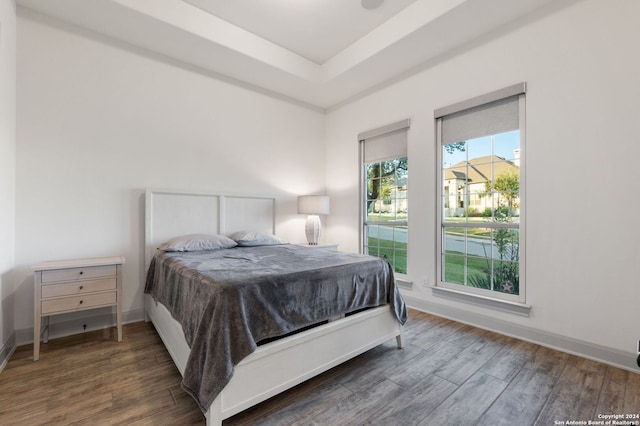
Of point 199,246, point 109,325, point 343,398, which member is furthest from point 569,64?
point 109,325

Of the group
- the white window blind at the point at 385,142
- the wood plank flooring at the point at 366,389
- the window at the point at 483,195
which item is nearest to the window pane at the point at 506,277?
the window at the point at 483,195

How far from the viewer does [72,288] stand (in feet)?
7.22

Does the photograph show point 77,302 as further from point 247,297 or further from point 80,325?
point 247,297

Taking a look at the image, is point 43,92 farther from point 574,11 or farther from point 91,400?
point 574,11

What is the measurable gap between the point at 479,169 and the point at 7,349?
4313 mm

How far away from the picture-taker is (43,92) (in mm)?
2490

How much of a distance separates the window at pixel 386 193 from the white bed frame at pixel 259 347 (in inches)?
59.2

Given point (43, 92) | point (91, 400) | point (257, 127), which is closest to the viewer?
point (91, 400)

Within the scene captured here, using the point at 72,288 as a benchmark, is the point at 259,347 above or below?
below

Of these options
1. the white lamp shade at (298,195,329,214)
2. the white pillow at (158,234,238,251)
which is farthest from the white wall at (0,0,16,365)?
the white lamp shade at (298,195,329,214)

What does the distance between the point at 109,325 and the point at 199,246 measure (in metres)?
1.13

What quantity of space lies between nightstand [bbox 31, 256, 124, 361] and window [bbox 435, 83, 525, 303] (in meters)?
3.18

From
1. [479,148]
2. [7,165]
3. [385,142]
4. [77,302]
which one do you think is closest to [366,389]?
[77,302]

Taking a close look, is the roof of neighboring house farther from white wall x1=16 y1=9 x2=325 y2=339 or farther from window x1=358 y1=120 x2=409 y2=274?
white wall x1=16 y1=9 x2=325 y2=339
